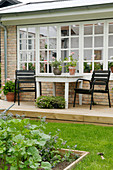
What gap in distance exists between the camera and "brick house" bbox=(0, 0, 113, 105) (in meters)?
6.54

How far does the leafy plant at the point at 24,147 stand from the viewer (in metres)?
2.25

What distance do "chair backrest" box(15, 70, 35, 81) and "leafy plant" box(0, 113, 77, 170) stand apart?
13.4 ft

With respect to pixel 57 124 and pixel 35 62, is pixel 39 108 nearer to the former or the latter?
pixel 57 124

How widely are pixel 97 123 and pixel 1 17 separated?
3971mm

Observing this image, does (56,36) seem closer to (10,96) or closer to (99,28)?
(99,28)

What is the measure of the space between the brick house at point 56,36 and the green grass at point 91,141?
2214 millimetres

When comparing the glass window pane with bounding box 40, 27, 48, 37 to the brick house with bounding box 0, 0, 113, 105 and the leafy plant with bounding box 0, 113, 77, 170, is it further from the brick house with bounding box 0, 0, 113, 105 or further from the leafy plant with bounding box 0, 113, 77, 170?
the leafy plant with bounding box 0, 113, 77, 170

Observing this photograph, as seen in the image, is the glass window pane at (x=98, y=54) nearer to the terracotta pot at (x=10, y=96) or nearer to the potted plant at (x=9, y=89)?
the potted plant at (x=9, y=89)

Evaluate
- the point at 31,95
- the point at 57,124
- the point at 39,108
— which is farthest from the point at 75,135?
the point at 31,95

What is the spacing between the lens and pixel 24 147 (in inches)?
87.9

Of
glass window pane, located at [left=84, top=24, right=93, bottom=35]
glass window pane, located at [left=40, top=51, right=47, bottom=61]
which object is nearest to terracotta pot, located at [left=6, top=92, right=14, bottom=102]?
glass window pane, located at [left=40, top=51, right=47, bottom=61]

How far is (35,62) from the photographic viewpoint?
7.44 meters

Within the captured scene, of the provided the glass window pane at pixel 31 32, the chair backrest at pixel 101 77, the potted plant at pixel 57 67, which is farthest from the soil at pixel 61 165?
the glass window pane at pixel 31 32

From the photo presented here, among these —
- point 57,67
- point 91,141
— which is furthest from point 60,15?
A: point 91,141
